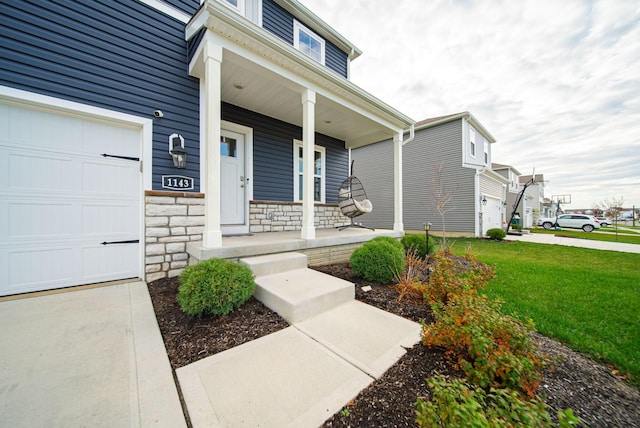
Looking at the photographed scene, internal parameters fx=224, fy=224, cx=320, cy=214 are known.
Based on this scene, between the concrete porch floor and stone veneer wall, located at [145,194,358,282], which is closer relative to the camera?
the concrete porch floor

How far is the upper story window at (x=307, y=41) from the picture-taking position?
17.6ft

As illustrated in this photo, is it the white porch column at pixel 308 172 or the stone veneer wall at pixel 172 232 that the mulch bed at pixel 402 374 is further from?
the white porch column at pixel 308 172

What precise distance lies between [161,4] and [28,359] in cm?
448

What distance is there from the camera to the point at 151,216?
3.11 metres

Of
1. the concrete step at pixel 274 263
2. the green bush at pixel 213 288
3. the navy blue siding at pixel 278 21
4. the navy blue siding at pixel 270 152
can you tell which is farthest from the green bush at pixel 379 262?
the navy blue siding at pixel 278 21

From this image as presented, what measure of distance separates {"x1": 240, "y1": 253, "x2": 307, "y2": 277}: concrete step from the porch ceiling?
2.73 meters

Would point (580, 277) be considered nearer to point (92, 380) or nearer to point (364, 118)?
point (364, 118)

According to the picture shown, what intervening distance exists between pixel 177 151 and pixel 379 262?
10.8 ft

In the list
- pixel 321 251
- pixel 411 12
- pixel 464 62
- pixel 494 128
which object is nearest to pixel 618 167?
pixel 494 128

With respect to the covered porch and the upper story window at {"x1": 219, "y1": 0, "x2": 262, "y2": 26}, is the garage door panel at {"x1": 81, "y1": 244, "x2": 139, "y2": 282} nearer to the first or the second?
the covered porch

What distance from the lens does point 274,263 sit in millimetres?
2875

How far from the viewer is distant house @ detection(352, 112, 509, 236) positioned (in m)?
9.62

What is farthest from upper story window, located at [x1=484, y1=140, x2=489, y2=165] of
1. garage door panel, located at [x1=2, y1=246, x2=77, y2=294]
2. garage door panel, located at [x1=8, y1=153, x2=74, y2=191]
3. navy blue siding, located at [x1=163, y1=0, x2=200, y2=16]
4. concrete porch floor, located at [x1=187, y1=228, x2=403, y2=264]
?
garage door panel, located at [x1=2, y1=246, x2=77, y2=294]

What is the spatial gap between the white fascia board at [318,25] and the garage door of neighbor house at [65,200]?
4434mm
